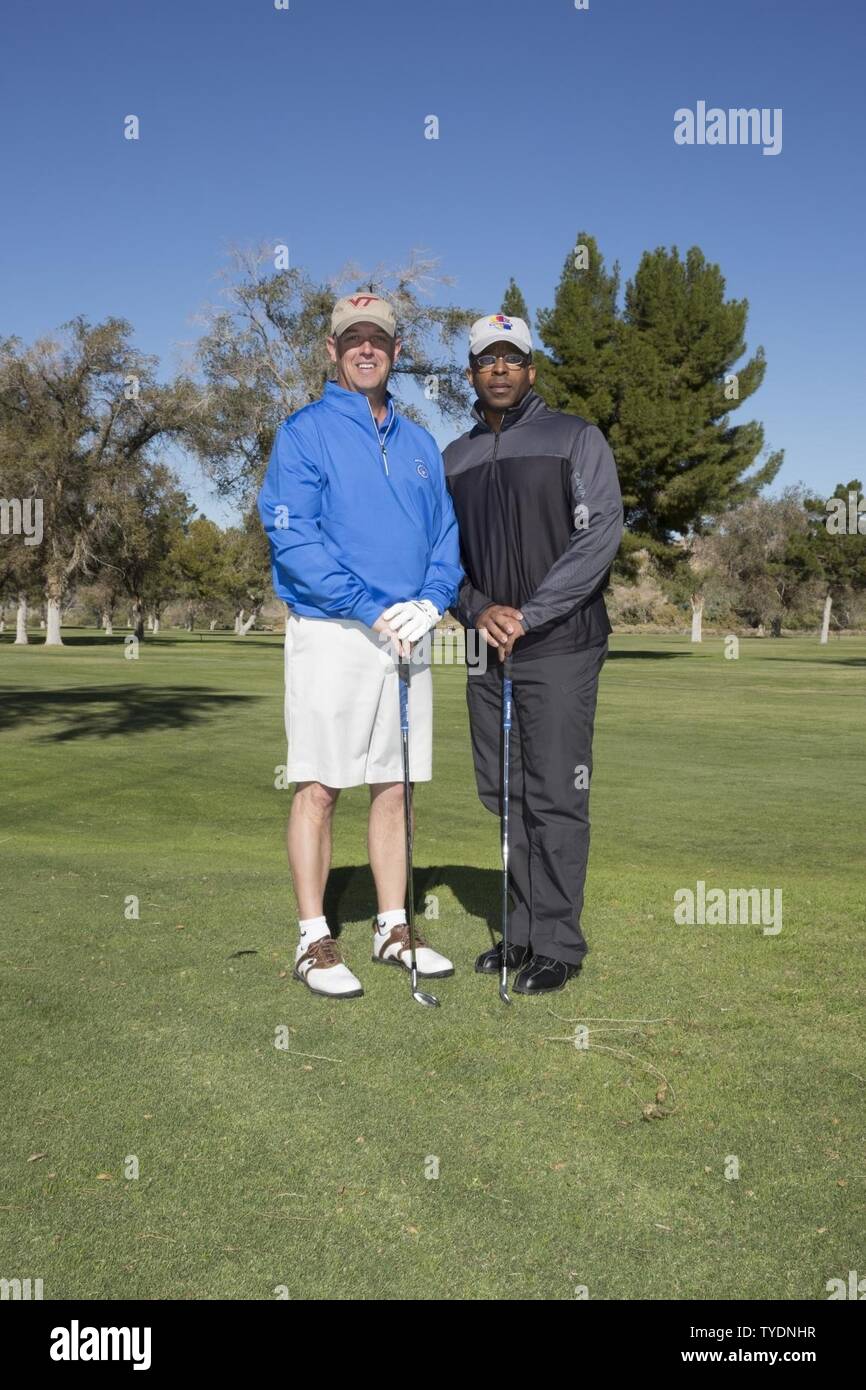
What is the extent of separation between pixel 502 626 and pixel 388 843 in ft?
3.40

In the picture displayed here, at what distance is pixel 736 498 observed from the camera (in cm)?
5275

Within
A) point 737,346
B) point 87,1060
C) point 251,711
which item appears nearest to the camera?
point 87,1060

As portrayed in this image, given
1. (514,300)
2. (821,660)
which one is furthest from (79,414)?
(821,660)

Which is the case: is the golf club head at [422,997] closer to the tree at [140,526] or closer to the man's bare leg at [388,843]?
the man's bare leg at [388,843]

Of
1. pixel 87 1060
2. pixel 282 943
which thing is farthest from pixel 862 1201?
pixel 282 943


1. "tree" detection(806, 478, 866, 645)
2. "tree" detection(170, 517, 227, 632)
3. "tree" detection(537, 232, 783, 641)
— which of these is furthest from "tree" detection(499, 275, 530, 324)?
"tree" detection(170, 517, 227, 632)

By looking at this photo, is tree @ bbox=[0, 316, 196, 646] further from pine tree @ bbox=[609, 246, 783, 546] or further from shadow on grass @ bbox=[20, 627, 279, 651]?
pine tree @ bbox=[609, 246, 783, 546]

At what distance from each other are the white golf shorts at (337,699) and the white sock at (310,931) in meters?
0.52

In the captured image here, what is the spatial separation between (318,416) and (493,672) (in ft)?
3.85

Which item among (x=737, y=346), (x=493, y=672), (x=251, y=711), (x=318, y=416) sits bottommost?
(x=251, y=711)

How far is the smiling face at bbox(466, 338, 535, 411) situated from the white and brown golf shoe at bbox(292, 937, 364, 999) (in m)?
2.13

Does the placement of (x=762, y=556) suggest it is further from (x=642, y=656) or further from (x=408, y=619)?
(x=408, y=619)
